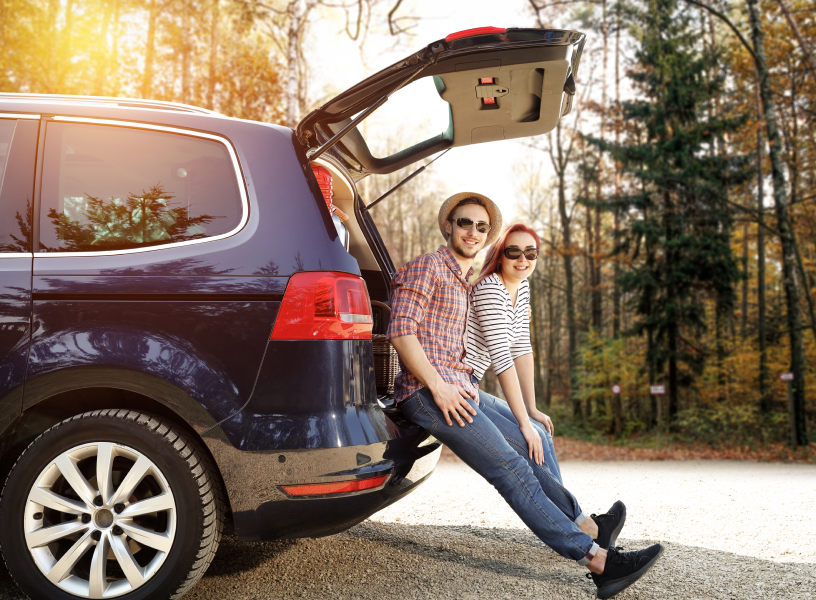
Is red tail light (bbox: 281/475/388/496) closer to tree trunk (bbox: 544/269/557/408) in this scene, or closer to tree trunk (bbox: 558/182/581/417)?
tree trunk (bbox: 558/182/581/417)

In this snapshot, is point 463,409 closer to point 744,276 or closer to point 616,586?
point 616,586

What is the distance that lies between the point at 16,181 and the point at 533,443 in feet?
8.32

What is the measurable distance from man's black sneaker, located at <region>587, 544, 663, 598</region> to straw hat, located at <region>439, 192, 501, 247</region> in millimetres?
1610

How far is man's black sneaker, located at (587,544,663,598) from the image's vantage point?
2.70 meters

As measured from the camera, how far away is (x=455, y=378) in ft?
9.73

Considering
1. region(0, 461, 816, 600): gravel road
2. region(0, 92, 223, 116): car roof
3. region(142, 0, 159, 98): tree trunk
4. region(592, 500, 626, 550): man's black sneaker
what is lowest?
region(0, 461, 816, 600): gravel road

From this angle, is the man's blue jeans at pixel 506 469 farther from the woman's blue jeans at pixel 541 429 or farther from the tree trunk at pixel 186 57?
the tree trunk at pixel 186 57

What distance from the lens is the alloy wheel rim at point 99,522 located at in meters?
2.37

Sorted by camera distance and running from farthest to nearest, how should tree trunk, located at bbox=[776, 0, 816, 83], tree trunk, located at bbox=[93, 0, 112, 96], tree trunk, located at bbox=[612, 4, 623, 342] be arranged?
1. tree trunk, located at bbox=[612, 4, 623, 342]
2. tree trunk, located at bbox=[93, 0, 112, 96]
3. tree trunk, located at bbox=[776, 0, 816, 83]

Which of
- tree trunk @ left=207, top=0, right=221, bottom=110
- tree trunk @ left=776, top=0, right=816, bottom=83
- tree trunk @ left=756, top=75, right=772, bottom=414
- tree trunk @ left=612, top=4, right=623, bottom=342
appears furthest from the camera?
tree trunk @ left=207, top=0, right=221, bottom=110

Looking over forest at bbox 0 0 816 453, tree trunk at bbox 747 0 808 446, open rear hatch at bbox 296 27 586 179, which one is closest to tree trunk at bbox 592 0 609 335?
forest at bbox 0 0 816 453

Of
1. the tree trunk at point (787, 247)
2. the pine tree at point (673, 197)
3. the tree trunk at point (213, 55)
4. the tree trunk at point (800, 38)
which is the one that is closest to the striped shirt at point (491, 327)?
the tree trunk at point (787, 247)

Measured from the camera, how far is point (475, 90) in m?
3.15

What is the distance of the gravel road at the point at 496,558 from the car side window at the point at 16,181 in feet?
5.02
